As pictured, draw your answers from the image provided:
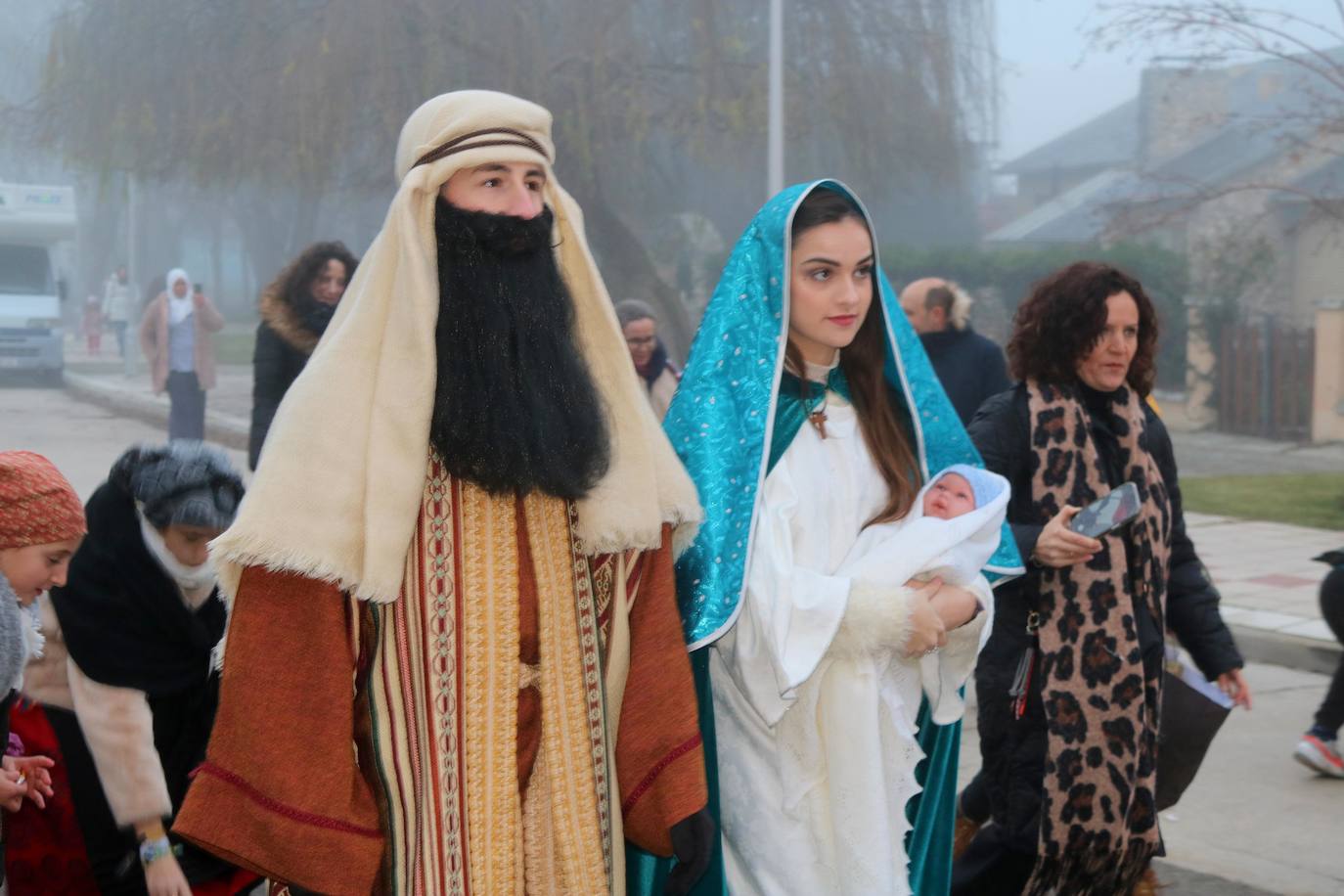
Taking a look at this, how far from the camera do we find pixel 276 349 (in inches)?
269

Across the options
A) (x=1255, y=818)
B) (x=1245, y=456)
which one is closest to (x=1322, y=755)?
(x=1255, y=818)

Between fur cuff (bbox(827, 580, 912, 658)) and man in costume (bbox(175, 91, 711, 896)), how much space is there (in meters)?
0.37

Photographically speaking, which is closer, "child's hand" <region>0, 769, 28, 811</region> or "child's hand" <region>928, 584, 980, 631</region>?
"child's hand" <region>0, 769, 28, 811</region>

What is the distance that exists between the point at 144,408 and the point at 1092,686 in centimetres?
2090

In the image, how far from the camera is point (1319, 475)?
15719 millimetres

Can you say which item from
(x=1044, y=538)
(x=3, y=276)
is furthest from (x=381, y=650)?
(x=3, y=276)

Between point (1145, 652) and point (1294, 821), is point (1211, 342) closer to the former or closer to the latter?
point (1294, 821)

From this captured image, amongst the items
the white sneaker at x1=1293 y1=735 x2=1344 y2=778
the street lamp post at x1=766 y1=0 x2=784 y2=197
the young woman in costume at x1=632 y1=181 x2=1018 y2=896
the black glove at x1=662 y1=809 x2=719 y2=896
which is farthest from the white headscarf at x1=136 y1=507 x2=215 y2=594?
the street lamp post at x1=766 y1=0 x2=784 y2=197

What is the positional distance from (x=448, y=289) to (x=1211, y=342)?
2000cm

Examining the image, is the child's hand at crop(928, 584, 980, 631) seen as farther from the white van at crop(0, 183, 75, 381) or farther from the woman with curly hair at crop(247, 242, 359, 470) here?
the white van at crop(0, 183, 75, 381)

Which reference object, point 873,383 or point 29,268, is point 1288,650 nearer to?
point 873,383

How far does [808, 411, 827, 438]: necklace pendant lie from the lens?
3061mm

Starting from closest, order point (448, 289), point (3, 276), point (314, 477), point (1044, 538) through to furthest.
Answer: point (314, 477) < point (448, 289) < point (1044, 538) < point (3, 276)

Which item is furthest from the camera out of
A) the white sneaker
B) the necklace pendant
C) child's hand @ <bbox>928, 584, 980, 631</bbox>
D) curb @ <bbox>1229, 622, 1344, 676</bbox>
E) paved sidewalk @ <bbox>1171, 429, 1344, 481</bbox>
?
paved sidewalk @ <bbox>1171, 429, 1344, 481</bbox>
